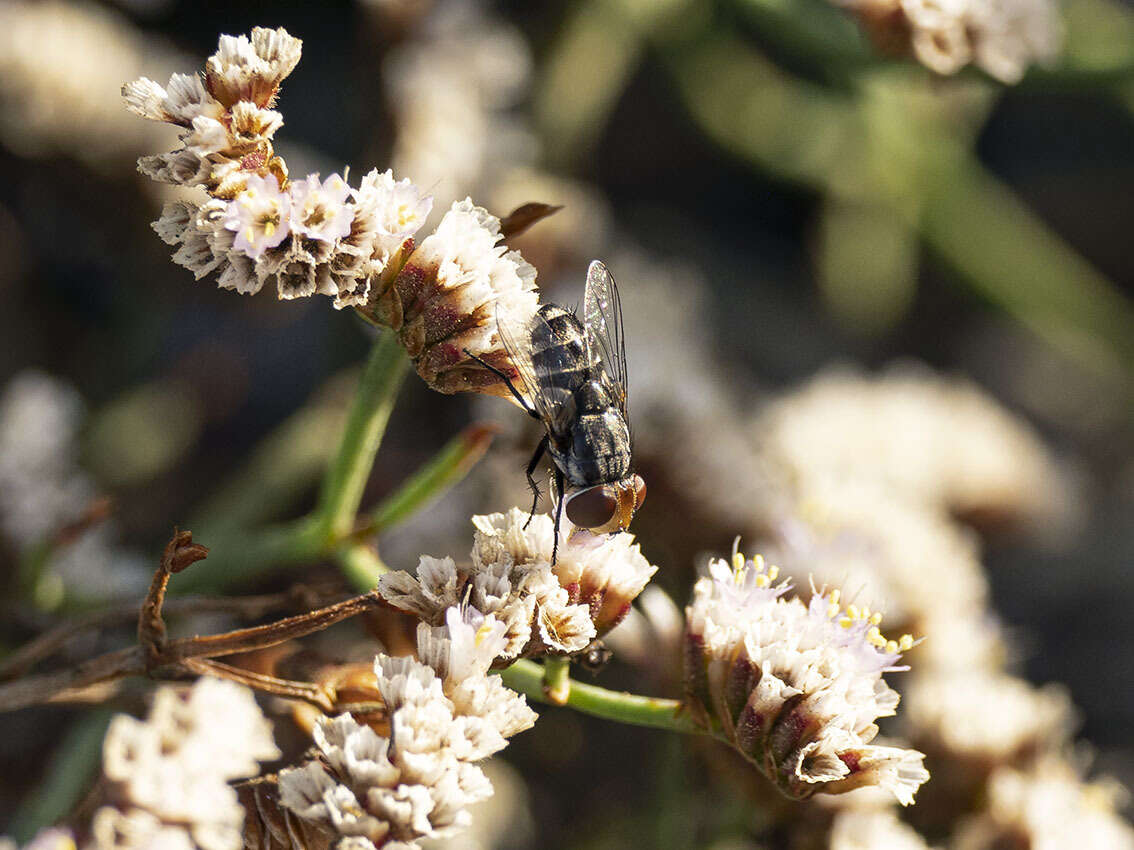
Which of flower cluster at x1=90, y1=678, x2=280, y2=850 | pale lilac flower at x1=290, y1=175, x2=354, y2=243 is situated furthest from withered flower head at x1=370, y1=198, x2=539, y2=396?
flower cluster at x1=90, y1=678, x2=280, y2=850

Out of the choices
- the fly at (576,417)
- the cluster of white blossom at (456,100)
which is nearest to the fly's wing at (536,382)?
the fly at (576,417)

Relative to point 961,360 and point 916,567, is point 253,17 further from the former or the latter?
point 961,360

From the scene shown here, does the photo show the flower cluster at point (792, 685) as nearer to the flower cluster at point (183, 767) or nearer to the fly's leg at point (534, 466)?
the fly's leg at point (534, 466)

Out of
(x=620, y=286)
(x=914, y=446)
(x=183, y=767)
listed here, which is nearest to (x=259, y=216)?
(x=183, y=767)

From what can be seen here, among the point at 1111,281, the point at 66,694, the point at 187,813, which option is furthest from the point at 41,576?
the point at 1111,281

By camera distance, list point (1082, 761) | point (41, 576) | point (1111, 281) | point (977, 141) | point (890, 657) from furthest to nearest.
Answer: point (1111, 281) → point (977, 141) → point (1082, 761) → point (41, 576) → point (890, 657)

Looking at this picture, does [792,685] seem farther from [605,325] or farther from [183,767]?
[183,767]
